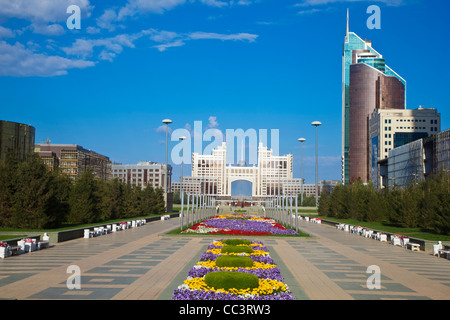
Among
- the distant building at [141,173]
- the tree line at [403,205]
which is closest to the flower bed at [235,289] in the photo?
the tree line at [403,205]

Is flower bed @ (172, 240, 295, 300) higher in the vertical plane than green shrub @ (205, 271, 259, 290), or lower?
lower

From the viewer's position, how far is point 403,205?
3428cm

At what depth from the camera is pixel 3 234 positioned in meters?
22.8

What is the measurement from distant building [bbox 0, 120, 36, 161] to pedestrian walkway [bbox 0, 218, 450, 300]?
54.3 metres

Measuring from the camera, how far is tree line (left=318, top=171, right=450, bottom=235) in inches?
1083

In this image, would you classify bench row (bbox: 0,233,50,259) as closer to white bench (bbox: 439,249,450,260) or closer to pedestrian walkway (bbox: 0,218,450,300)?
pedestrian walkway (bbox: 0,218,450,300)

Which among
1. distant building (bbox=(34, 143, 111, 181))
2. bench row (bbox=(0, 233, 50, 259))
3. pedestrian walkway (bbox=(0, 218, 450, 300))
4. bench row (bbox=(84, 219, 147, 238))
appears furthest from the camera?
distant building (bbox=(34, 143, 111, 181))

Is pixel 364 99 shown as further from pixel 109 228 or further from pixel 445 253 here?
pixel 445 253

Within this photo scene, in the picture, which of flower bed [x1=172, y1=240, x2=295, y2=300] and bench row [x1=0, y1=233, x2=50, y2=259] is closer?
flower bed [x1=172, y1=240, x2=295, y2=300]

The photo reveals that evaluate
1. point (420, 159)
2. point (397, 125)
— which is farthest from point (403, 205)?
point (397, 125)

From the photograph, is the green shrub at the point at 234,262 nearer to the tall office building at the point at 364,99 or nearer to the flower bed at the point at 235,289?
the flower bed at the point at 235,289

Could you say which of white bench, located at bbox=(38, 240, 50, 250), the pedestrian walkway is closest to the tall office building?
the pedestrian walkway

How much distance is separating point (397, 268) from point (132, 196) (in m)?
35.9
